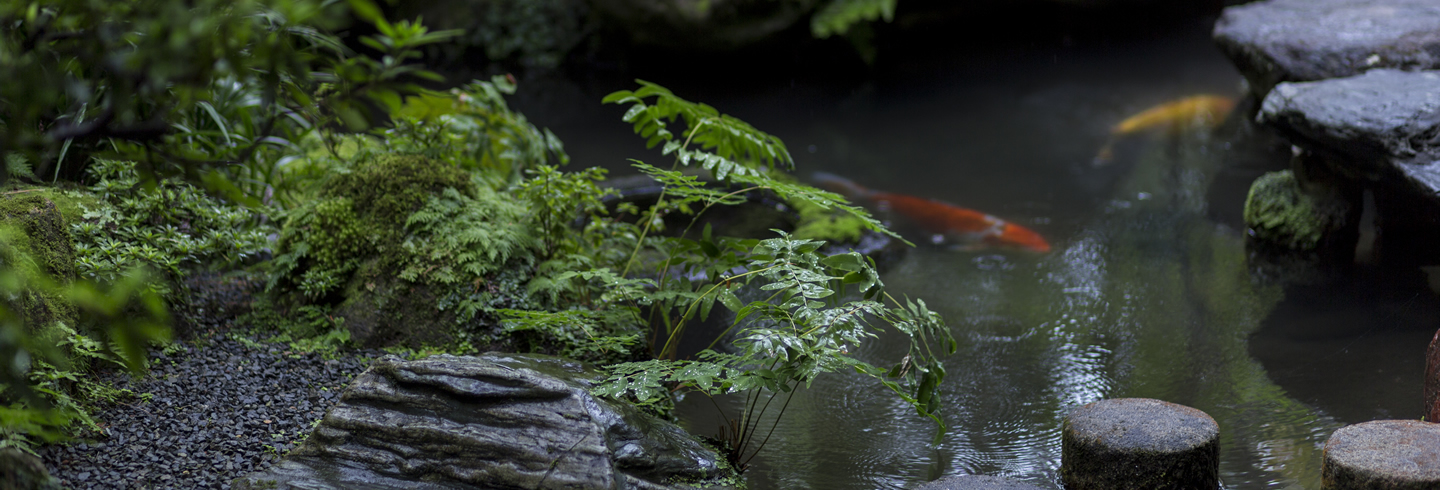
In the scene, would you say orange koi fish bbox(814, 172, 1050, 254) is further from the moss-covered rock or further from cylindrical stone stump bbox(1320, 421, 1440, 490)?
the moss-covered rock

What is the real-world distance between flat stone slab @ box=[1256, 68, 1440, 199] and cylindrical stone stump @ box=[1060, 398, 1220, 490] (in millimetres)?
2469

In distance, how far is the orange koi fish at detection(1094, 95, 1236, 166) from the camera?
356 inches

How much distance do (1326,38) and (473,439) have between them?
21.1ft

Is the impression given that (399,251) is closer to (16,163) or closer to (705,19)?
(16,163)

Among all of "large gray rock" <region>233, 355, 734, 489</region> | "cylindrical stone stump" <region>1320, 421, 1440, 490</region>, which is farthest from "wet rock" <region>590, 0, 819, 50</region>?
"cylindrical stone stump" <region>1320, 421, 1440, 490</region>

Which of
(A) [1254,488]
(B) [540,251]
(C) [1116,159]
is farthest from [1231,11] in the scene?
(B) [540,251]

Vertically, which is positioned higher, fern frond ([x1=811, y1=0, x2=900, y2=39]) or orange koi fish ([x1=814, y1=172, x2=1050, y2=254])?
fern frond ([x1=811, y1=0, x2=900, y2=39])

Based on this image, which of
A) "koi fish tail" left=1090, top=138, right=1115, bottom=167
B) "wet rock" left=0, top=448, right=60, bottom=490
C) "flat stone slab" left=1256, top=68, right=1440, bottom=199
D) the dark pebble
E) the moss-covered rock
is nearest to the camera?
"wet rock" left=0, top=448, right=60, bottom=490

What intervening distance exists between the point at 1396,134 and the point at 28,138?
584 cm

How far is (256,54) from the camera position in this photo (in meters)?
1.38

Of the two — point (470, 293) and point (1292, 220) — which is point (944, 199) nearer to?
point (1292, 220)

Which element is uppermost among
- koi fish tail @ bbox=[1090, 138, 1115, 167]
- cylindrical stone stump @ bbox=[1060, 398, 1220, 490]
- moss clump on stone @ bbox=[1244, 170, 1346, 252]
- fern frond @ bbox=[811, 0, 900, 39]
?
fern frond @ bbox=[811, 0, 900, 39]

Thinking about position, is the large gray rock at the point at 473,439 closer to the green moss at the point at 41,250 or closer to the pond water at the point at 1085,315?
the pond water at the point at 1085,315

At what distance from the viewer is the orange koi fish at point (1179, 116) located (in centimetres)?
903
